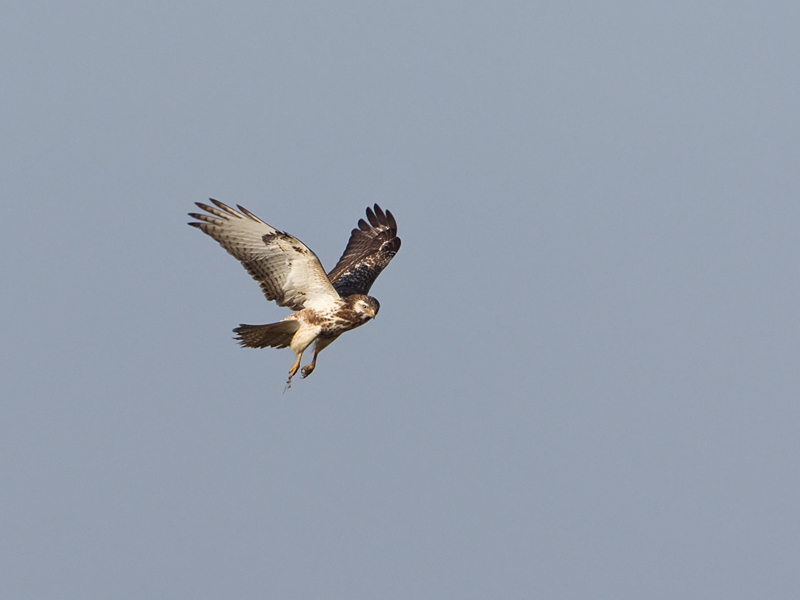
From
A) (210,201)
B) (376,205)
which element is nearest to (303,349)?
(210,201)

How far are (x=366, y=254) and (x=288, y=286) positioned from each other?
3277 mm

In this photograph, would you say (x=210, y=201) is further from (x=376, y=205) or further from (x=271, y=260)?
(x=376, y=205)

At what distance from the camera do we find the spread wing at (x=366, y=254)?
15812 mm

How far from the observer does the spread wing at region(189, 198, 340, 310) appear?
521 inches

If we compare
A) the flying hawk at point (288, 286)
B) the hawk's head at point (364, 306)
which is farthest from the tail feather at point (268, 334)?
the hawk's head at point (364, 306)

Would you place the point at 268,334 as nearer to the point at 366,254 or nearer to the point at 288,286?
the point at 288,286

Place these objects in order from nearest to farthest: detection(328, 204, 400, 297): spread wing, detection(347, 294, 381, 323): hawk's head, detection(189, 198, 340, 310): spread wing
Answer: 1. detection(189, 198, 340, 310): spread wing
2. detection(347, 294, 381, 323): hawk's head
3. detection(328, 204, 400, 297): spread wing

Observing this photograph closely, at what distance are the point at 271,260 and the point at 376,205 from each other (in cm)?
462

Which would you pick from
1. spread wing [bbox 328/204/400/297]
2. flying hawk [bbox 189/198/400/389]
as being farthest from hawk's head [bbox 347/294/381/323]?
spread wing [bbox 328/204/400/297]

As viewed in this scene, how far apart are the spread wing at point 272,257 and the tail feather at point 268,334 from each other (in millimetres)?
254

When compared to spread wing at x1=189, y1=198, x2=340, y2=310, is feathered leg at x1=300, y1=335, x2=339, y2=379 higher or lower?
lower

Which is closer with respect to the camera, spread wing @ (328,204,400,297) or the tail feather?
the tail feather

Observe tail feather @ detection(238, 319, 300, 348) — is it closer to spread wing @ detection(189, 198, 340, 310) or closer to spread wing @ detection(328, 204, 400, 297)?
spread wing @ detection(189, 198, 340, 310)

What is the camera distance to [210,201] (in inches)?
529
